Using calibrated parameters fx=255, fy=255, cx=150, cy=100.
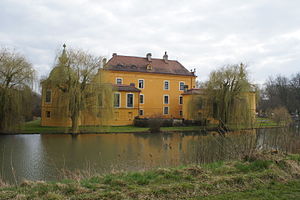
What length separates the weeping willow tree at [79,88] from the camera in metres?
21.1

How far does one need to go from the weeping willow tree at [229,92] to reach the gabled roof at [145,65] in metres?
13.0

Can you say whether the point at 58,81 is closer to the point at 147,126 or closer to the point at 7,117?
the point at 7,117

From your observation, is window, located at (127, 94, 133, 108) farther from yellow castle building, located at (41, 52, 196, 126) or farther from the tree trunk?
the tree trunk

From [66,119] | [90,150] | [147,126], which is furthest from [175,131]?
[90,150]

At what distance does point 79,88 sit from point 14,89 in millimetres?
4955

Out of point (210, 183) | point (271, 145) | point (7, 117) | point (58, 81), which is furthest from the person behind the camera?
point (58, 81)

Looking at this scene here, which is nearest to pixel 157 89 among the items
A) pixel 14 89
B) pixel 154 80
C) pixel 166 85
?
pixel 154 80

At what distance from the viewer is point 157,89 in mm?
36781

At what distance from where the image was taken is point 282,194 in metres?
4.43

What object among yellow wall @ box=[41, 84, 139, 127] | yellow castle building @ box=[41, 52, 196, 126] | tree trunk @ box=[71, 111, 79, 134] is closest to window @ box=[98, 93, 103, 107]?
yellow wall @ box=[41, 84, 139, 127]

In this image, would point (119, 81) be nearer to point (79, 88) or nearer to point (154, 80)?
point (154, 80)

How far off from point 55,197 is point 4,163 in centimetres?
734

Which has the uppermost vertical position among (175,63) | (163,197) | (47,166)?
(175,63)

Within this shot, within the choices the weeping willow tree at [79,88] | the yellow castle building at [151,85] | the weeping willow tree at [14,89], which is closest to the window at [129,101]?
the yellow castle building at [151,85]
